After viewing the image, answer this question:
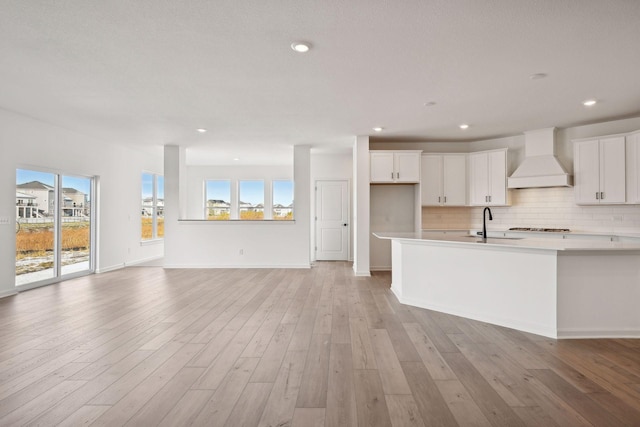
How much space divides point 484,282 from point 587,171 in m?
3.36

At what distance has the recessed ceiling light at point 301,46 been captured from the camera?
Result: 3.02m

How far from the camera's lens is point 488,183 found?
22.0 ft

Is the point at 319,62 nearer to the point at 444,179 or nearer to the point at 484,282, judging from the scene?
the point at 484,282

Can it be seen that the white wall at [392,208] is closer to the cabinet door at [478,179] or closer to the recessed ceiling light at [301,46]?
the cabinet door at [478,179]

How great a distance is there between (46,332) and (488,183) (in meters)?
6.93

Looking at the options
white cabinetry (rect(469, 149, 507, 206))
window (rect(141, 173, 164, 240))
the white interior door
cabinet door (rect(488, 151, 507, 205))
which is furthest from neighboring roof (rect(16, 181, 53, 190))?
cabinet door (rect(488, 151, 507, 205))

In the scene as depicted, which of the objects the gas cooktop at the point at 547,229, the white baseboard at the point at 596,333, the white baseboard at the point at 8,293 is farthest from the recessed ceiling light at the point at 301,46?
the white baseboard at the point at 8,293

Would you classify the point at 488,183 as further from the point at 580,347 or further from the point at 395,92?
the point at 580,347

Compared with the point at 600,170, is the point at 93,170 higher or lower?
higher

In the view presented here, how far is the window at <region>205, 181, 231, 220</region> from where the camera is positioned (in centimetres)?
1073

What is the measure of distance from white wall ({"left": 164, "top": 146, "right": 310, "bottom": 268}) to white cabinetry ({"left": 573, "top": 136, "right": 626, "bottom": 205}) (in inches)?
192

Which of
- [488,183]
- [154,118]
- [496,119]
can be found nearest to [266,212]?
[154,118]

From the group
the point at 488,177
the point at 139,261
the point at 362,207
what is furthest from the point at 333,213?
the point at 139,261

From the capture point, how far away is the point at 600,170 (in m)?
5.53
